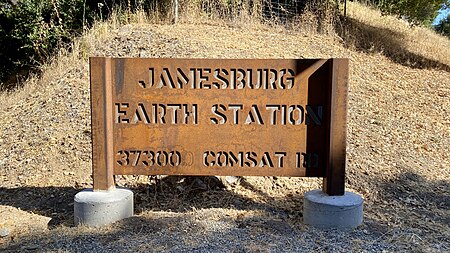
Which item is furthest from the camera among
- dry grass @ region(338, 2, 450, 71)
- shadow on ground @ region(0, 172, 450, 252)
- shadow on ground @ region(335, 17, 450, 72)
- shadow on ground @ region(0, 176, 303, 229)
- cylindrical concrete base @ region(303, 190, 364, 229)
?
dry grass @ region(338, 2, 450, 71)

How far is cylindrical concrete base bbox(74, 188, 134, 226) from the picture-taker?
10.9ft

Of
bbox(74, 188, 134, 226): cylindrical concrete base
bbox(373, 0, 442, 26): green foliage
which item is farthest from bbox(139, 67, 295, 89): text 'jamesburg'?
bbox(373, 0, 442, 26): green foliage

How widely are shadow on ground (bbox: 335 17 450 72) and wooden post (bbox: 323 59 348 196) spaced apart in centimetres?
636

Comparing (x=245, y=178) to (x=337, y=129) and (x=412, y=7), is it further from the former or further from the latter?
(x=412, y=7)

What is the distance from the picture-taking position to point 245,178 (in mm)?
4504

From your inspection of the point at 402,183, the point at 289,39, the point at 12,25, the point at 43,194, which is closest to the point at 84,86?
the point at 43,194

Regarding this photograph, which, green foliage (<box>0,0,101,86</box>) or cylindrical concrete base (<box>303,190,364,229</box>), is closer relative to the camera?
cylindrical concrete base (<box>303,190,364,229</box>)

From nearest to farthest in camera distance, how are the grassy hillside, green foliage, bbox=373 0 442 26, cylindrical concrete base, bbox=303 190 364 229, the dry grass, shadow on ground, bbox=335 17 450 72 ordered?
the grassy hillside, cylindrical concrete base, bbox=303 190 364 229, shadow on ground, bbox=335 17 450 72, the dry grass, green foliage, bbox=373 0 442 26

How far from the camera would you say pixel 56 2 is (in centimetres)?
1052

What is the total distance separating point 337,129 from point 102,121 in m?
1.90

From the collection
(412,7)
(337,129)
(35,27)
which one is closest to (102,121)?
(337,129)

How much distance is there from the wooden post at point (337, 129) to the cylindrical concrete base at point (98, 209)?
1.72 metres

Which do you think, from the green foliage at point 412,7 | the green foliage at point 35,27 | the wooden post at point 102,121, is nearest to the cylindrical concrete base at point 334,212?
the wooden post at point 102,121

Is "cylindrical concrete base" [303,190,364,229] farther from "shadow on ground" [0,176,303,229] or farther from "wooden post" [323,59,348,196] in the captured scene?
"shadow on ground" [0,176,303,229]
